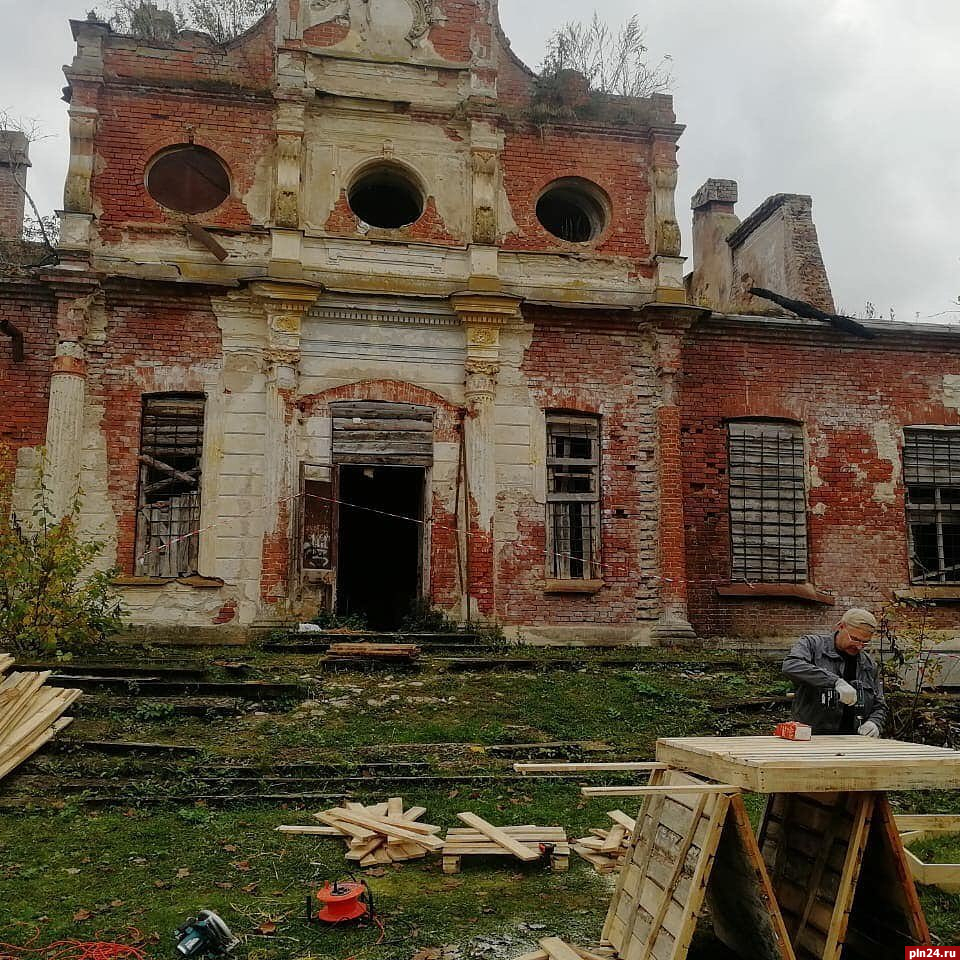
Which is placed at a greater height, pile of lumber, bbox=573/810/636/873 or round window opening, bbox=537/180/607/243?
round window opening, bbox=537/180/607/243

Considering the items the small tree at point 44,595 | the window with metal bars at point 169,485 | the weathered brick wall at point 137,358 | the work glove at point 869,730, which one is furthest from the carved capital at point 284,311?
the work glove at point 869,730

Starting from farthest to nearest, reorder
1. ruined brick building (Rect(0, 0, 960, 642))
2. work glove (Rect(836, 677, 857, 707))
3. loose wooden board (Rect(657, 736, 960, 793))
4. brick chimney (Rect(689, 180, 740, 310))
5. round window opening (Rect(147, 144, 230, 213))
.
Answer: brick chimney (Rect(689, 180, 740, 310))
round window opening (Rect(147, 144, 230, 213))
ruined brick building (Rect(0, 0, 960, 642))
work glove (Rect(836, 677, 857, 707))
loose wooden board (Rect(657, 736, 960, 793))

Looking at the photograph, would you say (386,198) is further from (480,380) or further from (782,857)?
(782,857)

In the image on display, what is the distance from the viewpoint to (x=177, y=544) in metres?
13.1

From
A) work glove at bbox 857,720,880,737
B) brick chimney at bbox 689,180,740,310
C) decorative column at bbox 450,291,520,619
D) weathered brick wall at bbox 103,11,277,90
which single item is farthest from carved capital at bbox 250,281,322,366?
brick chimney at bbox 689,180,740,310

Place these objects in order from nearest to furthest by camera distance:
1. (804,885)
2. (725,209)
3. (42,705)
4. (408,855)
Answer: (804,885), (408,855), (42,705), (725,209)

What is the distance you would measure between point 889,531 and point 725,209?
8462mm

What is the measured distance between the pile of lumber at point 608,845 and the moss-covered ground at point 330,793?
112mm

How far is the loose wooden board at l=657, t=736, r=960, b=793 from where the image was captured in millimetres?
4109

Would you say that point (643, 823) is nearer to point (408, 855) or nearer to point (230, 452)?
point (408, 855)

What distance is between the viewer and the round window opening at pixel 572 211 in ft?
49.1

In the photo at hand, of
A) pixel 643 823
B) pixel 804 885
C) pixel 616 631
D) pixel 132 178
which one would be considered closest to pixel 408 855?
pixel 643 823

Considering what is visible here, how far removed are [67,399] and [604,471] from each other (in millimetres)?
7661

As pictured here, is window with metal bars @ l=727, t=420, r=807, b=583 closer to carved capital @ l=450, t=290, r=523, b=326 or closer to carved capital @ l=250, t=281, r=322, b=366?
carved capital @ l=450, t=290, r=523, b=326
